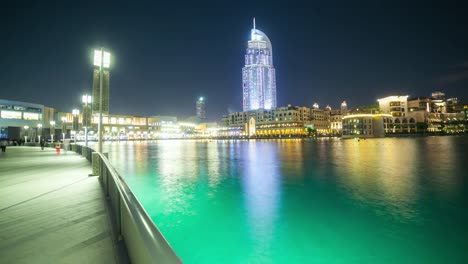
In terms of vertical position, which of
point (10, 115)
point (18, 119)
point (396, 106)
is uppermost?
point (396, 106)

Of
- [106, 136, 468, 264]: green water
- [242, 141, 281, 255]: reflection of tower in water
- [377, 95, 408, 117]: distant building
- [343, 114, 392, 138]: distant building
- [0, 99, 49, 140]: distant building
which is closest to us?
[106, 136, 468, 264]: green water

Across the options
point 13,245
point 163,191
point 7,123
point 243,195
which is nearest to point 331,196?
point 243,195

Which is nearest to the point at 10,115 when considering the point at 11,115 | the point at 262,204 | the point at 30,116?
the point at 11,115

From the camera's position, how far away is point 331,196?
10.7 meters

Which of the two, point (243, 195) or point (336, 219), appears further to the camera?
point (243, 195)

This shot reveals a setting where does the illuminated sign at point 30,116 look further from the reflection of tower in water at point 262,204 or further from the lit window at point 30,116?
the reflection of tower in water at point 262,204

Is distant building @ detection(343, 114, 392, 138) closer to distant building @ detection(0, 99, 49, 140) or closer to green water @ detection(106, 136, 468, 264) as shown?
green water @ detection(106, 136, 468, 264)

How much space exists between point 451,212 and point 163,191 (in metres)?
10.7

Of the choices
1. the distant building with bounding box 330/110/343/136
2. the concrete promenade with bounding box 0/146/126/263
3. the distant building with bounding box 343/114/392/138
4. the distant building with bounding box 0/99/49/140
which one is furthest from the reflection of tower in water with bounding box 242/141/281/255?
the distant building with bounding box 330/110/343/136

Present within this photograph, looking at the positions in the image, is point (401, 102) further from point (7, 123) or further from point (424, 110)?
point (7, 123)

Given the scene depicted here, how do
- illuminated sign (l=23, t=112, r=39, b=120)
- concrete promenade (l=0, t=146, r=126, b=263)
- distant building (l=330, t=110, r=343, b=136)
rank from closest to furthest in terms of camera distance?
concrete promenade (l=0, t=146, r=126, b=263)
illuminated sign (l=23, t=112, r=39, b=120)
distant building (l=330, t=110, r=343, b=136)

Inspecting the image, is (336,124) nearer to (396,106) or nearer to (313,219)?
(396,106)

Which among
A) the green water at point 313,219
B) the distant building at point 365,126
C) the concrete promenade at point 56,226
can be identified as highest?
the distant building at point 365,126

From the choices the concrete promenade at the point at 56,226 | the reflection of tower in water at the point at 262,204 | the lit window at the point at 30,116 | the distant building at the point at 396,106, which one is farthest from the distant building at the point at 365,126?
the concrete promenade at the point at 56,226
